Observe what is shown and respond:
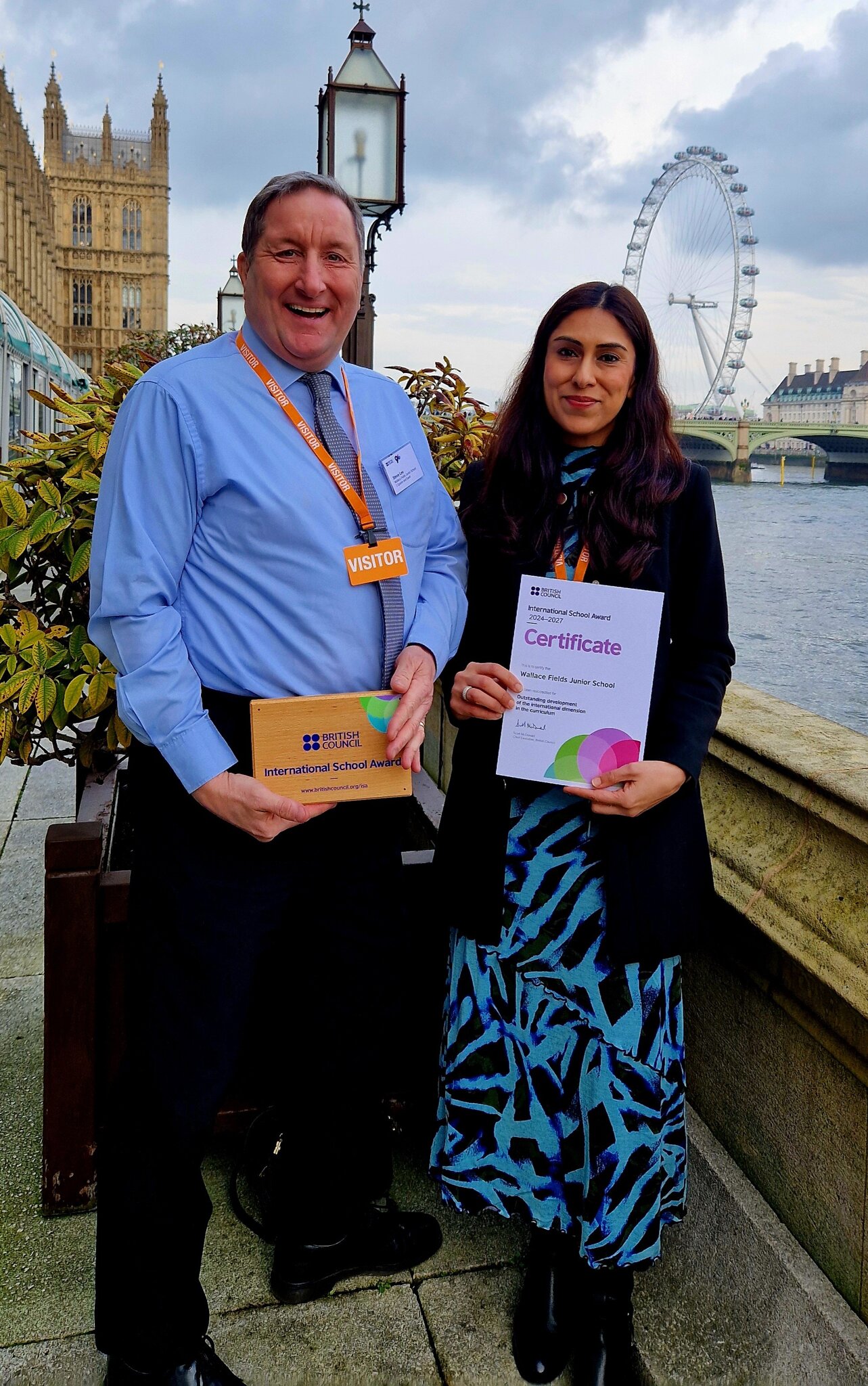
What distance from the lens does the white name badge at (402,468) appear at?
1.86 meters

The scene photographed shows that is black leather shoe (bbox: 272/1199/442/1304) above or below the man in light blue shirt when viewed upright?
below

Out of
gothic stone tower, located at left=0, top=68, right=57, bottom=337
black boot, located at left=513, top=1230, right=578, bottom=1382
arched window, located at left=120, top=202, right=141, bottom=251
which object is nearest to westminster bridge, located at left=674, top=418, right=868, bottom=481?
black boot, located at left=513, top=1230, right=578, bottom=1382

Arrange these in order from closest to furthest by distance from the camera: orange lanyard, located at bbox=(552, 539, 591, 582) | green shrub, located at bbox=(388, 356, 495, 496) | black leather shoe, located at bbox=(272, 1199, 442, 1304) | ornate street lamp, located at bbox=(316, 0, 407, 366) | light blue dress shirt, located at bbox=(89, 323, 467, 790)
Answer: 1. light blue dress shirt, located at bbox=(89, 323, 467, 790)
2. orange lanyard, located at bbox=(552, 539, 591, 582)
3. black leather shoe, located at bbox=(272, 1199, 442, 1304)
4. green shrub, located at bbox=(388, 356, 495, 496)
5. ornate street lamp, located at bbox=(316, 0, 407, 366)

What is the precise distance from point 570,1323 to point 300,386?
1.80 meters

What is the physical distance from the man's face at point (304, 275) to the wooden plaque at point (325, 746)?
593 millimetres

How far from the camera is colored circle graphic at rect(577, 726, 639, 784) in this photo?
1.82 metres

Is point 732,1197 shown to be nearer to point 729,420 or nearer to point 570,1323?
point 570,1323

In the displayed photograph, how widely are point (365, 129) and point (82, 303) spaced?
356 ft

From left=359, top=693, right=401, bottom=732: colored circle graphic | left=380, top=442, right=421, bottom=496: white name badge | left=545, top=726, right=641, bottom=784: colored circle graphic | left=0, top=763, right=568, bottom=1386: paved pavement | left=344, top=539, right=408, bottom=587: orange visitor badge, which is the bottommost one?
left=0, top=763, right=568, bottom=1386: paved pavement

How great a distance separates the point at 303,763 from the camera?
171 centimetres

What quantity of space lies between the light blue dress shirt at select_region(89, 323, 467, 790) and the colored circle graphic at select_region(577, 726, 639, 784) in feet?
1.02

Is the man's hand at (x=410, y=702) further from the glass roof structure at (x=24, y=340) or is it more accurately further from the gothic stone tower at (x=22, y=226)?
the gothic stone tower at (x=22, y=226)

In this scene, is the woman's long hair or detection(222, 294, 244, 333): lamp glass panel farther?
detection(222, 294, 244, 333): lamp glass panel

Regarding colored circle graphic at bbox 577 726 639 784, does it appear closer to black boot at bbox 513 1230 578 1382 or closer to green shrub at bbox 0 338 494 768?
black boot at bbox 513 1230 578 1382
